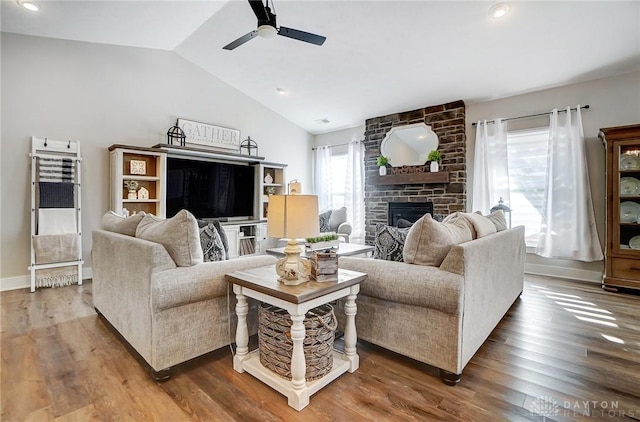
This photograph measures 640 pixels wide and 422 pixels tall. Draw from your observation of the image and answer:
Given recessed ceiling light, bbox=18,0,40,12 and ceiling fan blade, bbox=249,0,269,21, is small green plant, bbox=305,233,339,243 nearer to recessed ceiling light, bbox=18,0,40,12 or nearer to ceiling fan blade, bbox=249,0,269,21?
ceiling fan blade, bbox=249,0,269,21

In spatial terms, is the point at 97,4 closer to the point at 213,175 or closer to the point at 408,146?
the point at 213,175

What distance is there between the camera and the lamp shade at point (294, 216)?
1692 mm

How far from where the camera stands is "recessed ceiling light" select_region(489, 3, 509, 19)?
119 inches

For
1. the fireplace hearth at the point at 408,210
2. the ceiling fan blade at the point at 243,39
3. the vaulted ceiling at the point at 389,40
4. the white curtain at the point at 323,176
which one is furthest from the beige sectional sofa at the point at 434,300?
the white curtain at the point at 323,176

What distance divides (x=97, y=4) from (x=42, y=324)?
311 centimetres

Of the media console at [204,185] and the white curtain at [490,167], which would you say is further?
the white curtain at [490,167]

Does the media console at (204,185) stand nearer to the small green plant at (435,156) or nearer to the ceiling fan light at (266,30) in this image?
the ceiling fan light at (266,30)

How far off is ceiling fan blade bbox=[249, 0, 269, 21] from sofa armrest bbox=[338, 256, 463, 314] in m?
2.01

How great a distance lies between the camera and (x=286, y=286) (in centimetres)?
169

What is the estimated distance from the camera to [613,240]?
359 centimetres

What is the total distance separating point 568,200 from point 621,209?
53 cm

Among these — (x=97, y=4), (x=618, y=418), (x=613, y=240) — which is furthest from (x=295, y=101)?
(x=618, y=418)

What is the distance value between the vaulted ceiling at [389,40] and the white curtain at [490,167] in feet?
1.67

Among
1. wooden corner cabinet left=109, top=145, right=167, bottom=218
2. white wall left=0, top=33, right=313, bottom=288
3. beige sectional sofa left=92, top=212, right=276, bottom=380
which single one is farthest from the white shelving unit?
beige sectional sofa left=92, top=212, right=276, bottom=380
